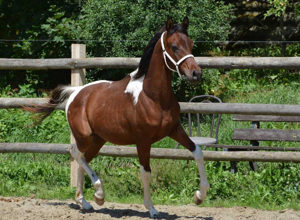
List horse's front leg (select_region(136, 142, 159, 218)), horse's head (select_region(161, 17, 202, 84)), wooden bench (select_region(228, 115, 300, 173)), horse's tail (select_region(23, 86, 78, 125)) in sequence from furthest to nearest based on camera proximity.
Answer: wooden bench (select_region(228, 115, 300, 173)) < horse's tail (select_region(23, 86, 78, 125)) < horse's front leg (select_region(136, 142, 159, 218)) < horse's head (select_region(161, 17, 202, 84))

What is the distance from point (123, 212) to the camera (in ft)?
17.8

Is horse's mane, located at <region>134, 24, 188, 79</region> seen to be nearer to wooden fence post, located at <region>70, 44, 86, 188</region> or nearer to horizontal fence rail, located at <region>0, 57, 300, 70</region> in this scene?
horizontal fence rail, located at <region>0, 57, 300, 70</region>

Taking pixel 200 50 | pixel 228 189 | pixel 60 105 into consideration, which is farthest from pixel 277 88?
pixel 60 105

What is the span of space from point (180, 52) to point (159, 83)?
1.25 ft

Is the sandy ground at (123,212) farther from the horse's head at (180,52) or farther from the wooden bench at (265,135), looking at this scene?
the horse's head at (180,52)

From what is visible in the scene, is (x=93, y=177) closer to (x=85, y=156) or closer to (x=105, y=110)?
(x=85, y=156)

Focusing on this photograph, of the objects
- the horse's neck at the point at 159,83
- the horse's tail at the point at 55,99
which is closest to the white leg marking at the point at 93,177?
the horse's tail at the point at 55,99

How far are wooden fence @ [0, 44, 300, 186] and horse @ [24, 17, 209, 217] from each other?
2.37 ft

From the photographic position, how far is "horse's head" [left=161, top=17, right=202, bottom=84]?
14.8 ft

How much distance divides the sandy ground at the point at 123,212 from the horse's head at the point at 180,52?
1469mm

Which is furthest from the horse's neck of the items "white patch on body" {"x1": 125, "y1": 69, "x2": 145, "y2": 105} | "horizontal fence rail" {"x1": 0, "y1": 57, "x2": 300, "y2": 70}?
"horizontal fence rail" {"x1": 0, "y1": 57, "x2": 300, "y2": 70}

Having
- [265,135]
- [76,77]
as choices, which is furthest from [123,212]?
[265,135]

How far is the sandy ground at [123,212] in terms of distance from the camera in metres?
5.21

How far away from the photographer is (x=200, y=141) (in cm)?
681
